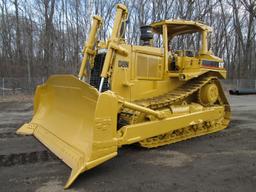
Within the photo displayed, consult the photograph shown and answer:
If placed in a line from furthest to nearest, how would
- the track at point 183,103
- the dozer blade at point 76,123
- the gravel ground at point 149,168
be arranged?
the track at point 183,103 < the dozer blade at point 76,123 < the gravel ground at point 149,168

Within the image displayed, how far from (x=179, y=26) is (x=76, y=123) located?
3831 mm

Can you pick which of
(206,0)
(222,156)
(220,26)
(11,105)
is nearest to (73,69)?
(11,105)

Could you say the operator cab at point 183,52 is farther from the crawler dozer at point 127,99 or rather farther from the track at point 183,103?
the track at point 183,103

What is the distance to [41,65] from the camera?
25750 millimetres

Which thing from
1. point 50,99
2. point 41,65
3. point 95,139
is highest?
point 41,65

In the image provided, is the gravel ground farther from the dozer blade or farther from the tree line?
the tree line

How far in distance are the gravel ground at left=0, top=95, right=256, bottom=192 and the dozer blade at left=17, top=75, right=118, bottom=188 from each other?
0.27 meters

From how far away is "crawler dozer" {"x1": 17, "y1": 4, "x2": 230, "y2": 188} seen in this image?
4871 mm

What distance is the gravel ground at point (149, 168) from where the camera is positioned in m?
4.39

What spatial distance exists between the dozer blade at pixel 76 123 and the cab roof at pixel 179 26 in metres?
2.95

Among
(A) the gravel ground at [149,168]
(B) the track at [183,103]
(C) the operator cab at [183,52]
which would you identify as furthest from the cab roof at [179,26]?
(A) the gravel ground at [149,168]

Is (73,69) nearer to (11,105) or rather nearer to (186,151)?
(11,105)

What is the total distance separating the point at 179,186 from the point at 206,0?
100 feet

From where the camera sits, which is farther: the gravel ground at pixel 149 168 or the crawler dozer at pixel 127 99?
the crawler dozer at pixel 127 99
